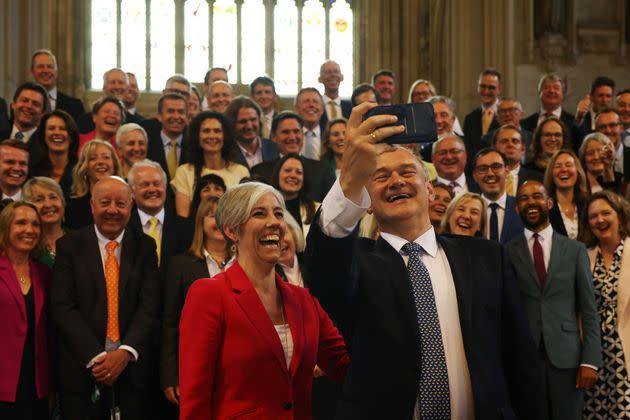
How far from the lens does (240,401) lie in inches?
134

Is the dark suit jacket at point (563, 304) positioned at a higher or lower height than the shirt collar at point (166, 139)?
lower

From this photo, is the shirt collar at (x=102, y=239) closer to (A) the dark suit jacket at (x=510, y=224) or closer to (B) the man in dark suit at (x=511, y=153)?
(A) the dark suit jacket at (x=510, y=224)

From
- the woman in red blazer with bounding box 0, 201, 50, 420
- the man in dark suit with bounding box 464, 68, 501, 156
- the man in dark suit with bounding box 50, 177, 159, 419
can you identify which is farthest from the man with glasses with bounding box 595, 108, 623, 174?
the woman in red blazer with bounding box 0, 201, 50, 420

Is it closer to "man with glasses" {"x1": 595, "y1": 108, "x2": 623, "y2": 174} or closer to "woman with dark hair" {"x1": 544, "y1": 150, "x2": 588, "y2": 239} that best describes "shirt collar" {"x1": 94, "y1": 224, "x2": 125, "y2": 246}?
"woman with dark hair" {"x1": 544, "y1": 150, "x2": 588, "y2": 239}

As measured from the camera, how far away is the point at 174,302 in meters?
5.62

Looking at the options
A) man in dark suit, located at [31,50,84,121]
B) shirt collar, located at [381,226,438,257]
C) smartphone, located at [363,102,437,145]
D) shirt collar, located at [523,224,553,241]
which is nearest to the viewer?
smartphone, located at [363,102,437,145]

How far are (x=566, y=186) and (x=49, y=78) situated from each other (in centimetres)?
476


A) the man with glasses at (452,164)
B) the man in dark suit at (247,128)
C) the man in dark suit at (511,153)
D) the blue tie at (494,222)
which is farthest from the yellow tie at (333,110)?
the blue tie at (494,222)

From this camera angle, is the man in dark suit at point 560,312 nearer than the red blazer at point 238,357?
No

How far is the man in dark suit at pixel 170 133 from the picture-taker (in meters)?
8.12

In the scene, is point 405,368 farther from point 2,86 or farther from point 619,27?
point 619,27

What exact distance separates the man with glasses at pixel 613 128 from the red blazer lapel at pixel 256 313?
5829mm

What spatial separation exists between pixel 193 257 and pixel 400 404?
2812mm

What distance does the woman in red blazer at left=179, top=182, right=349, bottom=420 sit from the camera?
339 cm
